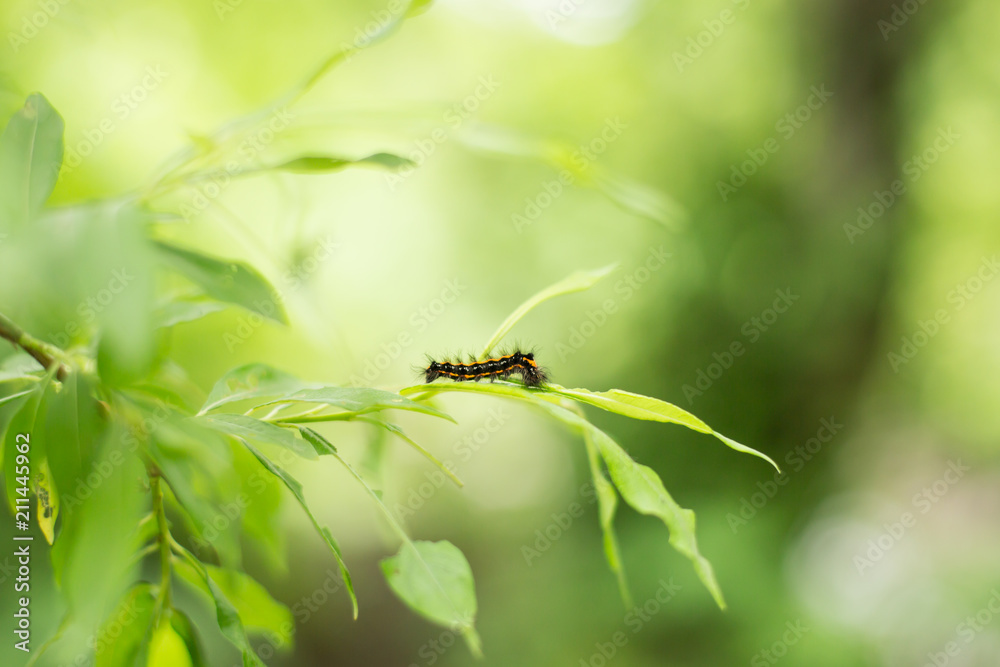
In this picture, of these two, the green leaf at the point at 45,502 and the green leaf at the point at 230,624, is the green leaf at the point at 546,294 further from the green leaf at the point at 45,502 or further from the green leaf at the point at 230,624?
the green leaf at the point at 45,502

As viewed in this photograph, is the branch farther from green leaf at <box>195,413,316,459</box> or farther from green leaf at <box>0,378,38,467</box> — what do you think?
green leaf at <box>195,413,316,459</box>

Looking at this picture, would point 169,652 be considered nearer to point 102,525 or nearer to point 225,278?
point 102,525

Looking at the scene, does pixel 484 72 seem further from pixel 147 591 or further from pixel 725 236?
pixel 147 591

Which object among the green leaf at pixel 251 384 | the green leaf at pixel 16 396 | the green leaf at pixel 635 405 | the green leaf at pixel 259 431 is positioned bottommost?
the green leaf at pixel 16 396

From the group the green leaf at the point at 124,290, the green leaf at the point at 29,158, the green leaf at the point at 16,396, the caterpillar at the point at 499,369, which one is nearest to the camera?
the green leaf at the point at 124,290

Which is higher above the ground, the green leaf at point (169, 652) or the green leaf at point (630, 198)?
the green leaf at point (630, 198)

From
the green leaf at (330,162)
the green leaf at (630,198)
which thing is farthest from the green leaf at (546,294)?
the green leaf at (330,162)

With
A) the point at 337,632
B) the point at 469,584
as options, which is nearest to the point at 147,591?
the point at 469,584
